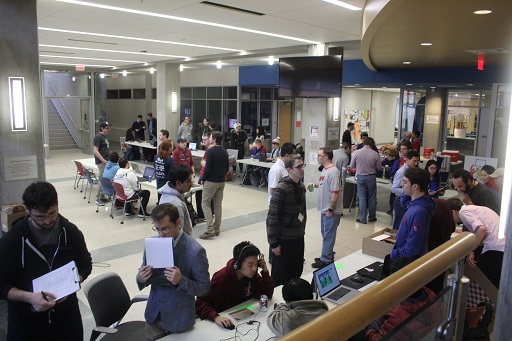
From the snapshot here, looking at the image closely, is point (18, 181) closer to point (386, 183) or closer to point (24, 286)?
point (24, 286)

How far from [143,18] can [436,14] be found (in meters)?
4.50

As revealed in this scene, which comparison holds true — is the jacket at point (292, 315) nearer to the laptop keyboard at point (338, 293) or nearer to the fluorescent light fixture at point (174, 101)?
the laptop keyboard at point (338, 293)

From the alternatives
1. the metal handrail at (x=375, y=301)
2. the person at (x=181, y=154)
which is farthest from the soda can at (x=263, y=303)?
the person at (x=181, y=154)

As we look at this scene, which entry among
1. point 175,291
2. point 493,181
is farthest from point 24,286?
point 493,181

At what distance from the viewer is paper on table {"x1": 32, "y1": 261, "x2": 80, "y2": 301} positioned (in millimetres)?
2605

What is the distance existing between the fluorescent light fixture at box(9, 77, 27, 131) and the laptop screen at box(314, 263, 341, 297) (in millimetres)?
3831

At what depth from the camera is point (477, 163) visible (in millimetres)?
8477

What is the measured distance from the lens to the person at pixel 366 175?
8.23m

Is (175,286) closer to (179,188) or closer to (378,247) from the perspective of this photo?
(179,188)

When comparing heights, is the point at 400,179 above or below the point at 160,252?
below

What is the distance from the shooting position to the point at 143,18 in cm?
678

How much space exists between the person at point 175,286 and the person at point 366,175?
5.90 m

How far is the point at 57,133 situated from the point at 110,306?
719 inches

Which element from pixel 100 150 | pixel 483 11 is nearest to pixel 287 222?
pixel 483 11
